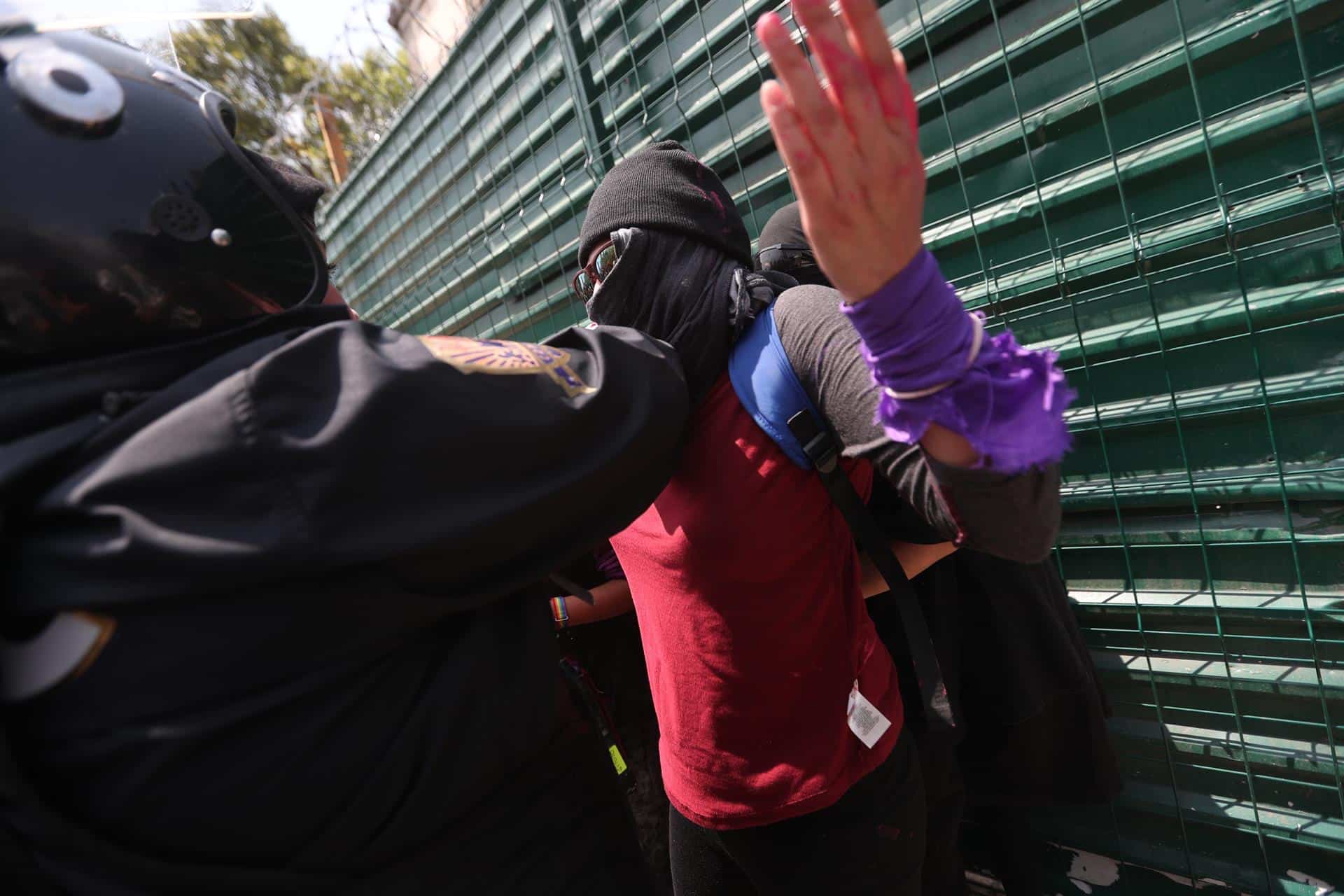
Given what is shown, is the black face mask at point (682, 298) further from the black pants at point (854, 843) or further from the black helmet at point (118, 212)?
the black pants at point (854, 843)

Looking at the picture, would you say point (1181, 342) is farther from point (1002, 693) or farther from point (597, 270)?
point (597, 270)

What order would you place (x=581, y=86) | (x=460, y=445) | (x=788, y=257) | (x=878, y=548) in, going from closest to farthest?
(x=460, y=445) → (x=878, y=548) → (x=788, y=257) → (x=581, y=86)

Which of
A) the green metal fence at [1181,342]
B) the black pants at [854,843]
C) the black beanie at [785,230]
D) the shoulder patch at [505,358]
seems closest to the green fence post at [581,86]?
the green metal fence at [1181,342]

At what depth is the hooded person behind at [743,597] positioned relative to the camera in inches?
54.0

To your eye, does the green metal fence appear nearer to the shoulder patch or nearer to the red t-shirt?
the red t-shirt

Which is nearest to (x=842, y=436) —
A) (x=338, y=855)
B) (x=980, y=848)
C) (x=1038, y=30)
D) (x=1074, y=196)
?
(x=338, y=855)

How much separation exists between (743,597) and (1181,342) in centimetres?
126

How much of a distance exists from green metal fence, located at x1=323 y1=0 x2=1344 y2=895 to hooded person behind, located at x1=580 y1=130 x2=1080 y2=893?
2.78 ft

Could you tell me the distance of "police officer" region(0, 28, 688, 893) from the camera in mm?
753

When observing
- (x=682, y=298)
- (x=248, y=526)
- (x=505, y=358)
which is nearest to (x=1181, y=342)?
(x=682, y=298)

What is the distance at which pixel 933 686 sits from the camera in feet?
4.80

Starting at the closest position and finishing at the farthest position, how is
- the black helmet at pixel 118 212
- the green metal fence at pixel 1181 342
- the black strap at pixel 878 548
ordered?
1. the black helmet at pixel 118 212
2. the black strap at pixel 878 548
3. the green metal fence at pixel 1181 342

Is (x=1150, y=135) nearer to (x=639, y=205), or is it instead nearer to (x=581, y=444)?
(x=639, y=205)

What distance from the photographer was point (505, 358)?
969 millimetres
